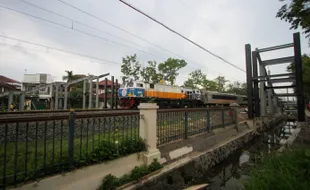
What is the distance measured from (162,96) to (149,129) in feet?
44.0

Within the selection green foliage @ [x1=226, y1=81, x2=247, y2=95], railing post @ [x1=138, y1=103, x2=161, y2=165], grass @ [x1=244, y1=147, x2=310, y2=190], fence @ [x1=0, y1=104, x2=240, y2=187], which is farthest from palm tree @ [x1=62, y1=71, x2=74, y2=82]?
green foliage @ [x1=226, y1=81, x2=247, y2=95]

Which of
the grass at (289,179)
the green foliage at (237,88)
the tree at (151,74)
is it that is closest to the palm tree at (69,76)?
the tree at (151,74)

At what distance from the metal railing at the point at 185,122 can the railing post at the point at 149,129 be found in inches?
19.0

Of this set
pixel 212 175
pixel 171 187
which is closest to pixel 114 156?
pixel 171 187

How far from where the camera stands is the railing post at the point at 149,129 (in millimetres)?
3705

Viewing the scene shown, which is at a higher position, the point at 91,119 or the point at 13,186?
the point at 91,119

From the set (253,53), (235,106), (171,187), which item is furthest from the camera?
(253,53)

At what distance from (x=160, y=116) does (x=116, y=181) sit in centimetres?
198

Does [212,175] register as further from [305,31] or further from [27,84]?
[27,84]

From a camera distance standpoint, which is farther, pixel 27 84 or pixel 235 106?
pixel 27 84

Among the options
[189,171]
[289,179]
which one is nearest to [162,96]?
[189,171]

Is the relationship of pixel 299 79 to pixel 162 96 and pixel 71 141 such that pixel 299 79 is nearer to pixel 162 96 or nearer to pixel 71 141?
pixel 162 96

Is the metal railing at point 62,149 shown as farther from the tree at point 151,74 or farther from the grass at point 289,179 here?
the tree at point 151,74

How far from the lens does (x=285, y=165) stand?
2.81 meters
